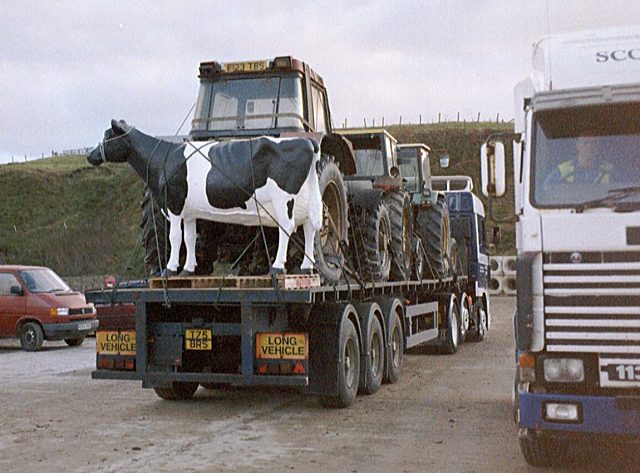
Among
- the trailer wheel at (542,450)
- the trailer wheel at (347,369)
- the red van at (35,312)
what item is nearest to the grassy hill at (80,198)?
the red van at (35,312)

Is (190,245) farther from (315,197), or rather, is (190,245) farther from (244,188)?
(315,197)

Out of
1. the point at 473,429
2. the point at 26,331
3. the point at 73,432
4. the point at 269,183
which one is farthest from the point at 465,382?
the point at 26,331

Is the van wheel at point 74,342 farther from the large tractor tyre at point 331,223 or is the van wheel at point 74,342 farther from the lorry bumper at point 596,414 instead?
the lorry bumper at point 596,414

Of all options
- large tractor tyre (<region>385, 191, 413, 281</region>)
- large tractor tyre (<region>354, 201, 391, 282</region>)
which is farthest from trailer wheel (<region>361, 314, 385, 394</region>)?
large tractor tyre (<region>385, 191, 413, 281</region>)

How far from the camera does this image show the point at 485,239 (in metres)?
21.4

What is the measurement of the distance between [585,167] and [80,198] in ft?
236

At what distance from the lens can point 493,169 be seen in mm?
7973

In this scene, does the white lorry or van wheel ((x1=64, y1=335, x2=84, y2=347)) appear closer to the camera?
the white lorry

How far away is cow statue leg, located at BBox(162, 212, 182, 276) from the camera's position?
10.5 metres

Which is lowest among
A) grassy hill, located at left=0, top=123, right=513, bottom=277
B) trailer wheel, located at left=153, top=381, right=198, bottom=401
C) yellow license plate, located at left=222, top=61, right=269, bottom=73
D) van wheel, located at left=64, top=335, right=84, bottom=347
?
trailer wheel, located at left=153, top=381, right=198, bottom=401

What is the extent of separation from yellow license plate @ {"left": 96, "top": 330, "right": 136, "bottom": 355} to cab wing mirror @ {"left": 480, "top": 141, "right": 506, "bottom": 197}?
4755 millimetres

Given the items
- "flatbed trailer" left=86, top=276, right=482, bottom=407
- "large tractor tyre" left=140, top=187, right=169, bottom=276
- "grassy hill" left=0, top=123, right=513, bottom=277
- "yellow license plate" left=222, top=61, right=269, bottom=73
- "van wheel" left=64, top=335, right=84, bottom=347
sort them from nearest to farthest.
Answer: "flatbed trailer" left=86, top=276, right=482, bottom=407 < "large tractor tyre" left=140, top=187, right=169, bottom=276 < "yellow license plate" left=222, top=61, right=269, bottom=73 < "van wheel" left=64, top=335, right=84, bottom=347 < "grassy hill" left=0, top=123, right=513, bottom=277

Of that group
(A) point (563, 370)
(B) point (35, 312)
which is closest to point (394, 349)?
(A) point (563, 370)

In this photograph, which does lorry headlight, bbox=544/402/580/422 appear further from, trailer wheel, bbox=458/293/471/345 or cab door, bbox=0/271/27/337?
cab door, bbox=0/271/27/337
